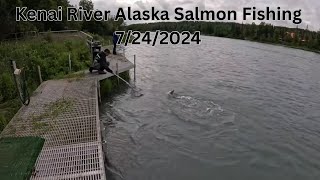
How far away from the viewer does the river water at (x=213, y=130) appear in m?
10.9

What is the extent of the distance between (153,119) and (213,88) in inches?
296

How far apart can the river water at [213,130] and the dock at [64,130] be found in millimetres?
1894

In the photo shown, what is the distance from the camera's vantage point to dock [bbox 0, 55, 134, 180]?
7.01 m

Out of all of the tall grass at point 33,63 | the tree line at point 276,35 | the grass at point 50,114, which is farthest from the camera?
the tree line at point 276,35

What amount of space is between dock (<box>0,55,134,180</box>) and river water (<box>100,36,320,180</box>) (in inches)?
74.6

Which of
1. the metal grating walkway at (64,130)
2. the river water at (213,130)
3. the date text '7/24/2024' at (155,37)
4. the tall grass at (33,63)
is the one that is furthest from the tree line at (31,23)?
the metal grating walkway at (64,130)

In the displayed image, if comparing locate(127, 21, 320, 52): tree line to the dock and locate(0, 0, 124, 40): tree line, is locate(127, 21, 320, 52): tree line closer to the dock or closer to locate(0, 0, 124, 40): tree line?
locate(0, 0, 124, 40): tree line

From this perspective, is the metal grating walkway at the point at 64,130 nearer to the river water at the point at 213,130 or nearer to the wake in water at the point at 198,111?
the river water at the point at 213,130

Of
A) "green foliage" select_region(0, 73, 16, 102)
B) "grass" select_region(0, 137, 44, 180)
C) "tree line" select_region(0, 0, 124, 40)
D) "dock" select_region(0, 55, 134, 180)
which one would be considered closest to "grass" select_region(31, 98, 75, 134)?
"dock" select_region(0, 55, 134, 180)

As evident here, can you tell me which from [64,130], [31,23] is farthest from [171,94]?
[31,23]

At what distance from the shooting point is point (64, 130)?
901 cm

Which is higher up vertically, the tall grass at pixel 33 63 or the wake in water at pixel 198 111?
the tall grass at pixel 33 63

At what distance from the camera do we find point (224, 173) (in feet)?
35.1

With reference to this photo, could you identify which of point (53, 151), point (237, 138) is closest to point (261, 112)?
point (237, 138)
